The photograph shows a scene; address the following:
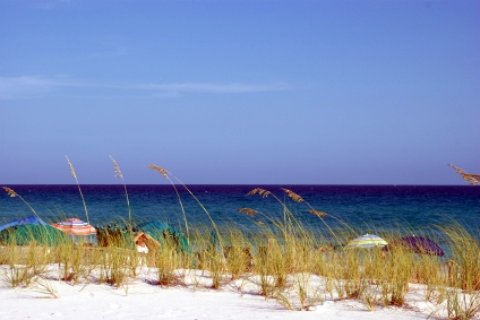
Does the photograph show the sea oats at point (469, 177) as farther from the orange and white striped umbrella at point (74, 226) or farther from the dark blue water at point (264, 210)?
the orange and white striped umbrella at point (74, 226)

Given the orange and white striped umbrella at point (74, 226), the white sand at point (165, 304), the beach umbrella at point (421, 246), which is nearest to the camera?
→ the white sand at point (165, 304)

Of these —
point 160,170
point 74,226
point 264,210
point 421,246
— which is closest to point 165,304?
point 160,170

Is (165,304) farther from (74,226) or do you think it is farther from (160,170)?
(74,226)

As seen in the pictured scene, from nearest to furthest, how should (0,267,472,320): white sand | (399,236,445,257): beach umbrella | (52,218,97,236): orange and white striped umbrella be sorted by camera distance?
(0,267,472,320): white sand < (399,236,445,257): beach umbrella < (52,218,97,236): orange and white striped umbrella

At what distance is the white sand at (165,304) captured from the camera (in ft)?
13.0

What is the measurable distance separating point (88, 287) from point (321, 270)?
6.19ft

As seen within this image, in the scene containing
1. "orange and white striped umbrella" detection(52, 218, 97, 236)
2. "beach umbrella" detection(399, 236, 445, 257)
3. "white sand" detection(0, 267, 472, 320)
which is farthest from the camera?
"orange and white striped umbrella" detection(52, 218, 97, 236)

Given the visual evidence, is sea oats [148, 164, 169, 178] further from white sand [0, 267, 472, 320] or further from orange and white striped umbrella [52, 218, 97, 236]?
orange and white striped umbrella [52, 218, 97, 236]

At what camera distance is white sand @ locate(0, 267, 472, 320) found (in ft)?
13.0

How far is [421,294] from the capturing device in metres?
4.61

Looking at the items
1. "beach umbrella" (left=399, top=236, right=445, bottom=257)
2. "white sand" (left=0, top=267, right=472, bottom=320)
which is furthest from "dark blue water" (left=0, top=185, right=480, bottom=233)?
"white sand" (left=0, top=267, right=472, bottom=320)

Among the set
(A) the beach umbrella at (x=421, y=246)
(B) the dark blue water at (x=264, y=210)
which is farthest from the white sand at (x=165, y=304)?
(A) the beach umbrella at (x=421, y=246)

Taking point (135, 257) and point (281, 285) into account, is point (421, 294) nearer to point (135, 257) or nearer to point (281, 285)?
point (281, 285)

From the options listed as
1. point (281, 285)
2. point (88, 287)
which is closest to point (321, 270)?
point (281, 285)
